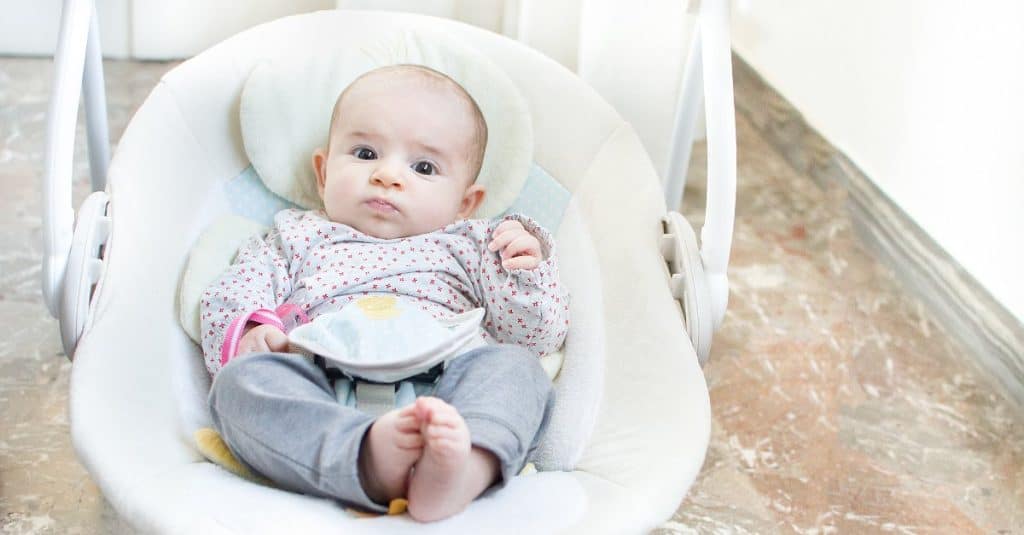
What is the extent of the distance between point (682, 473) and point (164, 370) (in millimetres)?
533

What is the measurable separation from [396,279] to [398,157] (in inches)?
6.1

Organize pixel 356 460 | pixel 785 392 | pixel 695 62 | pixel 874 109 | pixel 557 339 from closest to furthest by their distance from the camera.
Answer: pixel 356 460
pixel 557 339
pixel 695 62
pixel 785 392
pixel 874 109

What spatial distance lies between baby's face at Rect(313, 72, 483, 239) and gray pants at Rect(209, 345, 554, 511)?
0.87ft

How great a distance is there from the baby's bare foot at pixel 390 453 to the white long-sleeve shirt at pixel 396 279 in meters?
0.28

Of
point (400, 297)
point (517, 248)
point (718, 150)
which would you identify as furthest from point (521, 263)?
point (718, 150)

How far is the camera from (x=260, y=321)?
1.20 m

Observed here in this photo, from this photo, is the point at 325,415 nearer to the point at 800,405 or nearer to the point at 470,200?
the point at 470,200

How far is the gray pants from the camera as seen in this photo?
0.99m

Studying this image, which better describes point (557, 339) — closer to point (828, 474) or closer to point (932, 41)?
point (828, 474)

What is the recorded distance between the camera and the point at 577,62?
1752 millimetres

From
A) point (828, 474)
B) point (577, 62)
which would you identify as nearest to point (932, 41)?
point (577, 62)

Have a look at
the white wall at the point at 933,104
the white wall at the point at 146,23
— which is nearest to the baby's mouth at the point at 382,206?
the white wall at the point at 933,104

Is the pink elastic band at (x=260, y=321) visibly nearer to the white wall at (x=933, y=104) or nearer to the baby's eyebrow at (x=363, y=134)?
the baby's eyebrow at (x=363, y=134)

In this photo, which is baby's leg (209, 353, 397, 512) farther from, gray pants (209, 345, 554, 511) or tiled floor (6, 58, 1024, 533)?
tiled floor (6, 58, 1024, 533)
